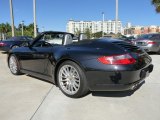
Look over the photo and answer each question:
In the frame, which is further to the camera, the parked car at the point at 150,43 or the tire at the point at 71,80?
the parked car at the point at 150,43

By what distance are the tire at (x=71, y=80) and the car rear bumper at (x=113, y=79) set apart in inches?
6.6

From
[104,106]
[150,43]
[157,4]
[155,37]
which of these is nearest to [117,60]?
[104,106]

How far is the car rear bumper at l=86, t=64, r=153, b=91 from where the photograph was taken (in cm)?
356

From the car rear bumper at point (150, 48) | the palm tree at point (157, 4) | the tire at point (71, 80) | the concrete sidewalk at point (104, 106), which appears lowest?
the concrete sidewalk at point (104, 106)

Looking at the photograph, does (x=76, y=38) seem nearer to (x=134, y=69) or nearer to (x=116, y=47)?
(x=116, y=47)

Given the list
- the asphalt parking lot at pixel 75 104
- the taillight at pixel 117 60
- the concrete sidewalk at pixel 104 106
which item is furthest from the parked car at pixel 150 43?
the taillight at pixel 117 60

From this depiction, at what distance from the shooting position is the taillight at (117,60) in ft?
11.7

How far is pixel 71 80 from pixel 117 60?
42.7 inches

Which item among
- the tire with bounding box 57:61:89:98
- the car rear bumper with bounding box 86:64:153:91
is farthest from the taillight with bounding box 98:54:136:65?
the tire with bounding box 57:61:89:98

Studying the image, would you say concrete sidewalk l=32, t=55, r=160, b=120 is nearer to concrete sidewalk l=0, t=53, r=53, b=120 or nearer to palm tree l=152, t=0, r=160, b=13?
concrete sidewalk l=0, t=53, r=53, b=120

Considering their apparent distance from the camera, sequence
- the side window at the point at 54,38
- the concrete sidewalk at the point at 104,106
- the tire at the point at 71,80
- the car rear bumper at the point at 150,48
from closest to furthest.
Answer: the concrete sidewalk at the point at 104,106, the tire at the point at 71,80, the side window at the point at 54,38, the car rear bumper at the point at 150,48

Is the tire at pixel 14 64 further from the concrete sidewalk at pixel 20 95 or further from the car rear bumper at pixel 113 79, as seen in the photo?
the car rear bumper at pixel 113 79

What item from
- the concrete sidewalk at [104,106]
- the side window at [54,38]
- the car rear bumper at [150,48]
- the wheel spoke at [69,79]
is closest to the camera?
the concrete sidewalk at [104,106]

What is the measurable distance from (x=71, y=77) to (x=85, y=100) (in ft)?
1.72
